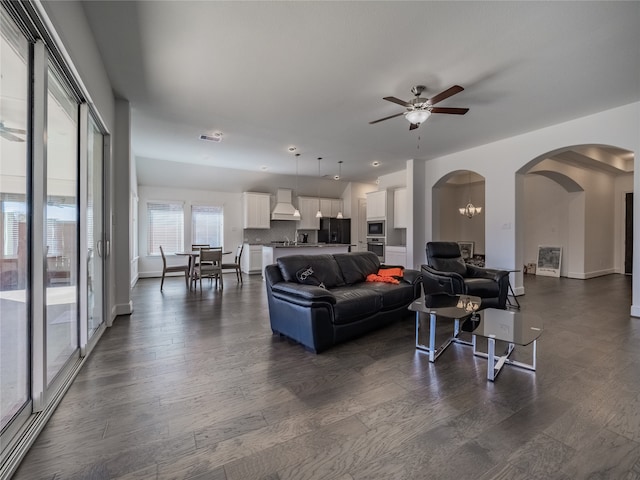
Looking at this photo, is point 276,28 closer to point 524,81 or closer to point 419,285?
point 524,81

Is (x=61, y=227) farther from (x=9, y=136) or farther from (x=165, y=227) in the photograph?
(x=165, y=227)

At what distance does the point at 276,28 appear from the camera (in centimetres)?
258

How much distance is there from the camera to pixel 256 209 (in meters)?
8.87

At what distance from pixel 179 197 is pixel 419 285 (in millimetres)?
6853

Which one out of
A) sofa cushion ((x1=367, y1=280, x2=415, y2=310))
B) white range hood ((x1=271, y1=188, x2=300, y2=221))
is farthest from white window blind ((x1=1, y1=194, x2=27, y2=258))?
white range hood ((x1=271, y1=188, x2=300, y2=221))

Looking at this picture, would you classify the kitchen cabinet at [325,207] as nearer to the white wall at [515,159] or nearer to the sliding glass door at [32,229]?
the white wall at [515,159]

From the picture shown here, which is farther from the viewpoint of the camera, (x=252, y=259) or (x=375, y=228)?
(x=375, y=228)

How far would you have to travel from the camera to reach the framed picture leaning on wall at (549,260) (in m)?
7.91

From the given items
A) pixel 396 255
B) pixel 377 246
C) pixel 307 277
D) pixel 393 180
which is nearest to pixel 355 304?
pixel 307 277

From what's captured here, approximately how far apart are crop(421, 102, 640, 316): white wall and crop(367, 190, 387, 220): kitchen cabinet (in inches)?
76.1

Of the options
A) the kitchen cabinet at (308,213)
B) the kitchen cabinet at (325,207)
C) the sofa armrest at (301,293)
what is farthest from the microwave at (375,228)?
the sofa armrest at (301,293)

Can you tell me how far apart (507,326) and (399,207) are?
5.96 meters

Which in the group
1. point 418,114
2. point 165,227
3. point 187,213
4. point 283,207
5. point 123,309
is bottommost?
point 123,309

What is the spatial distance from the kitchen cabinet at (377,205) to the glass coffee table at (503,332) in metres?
5.55
